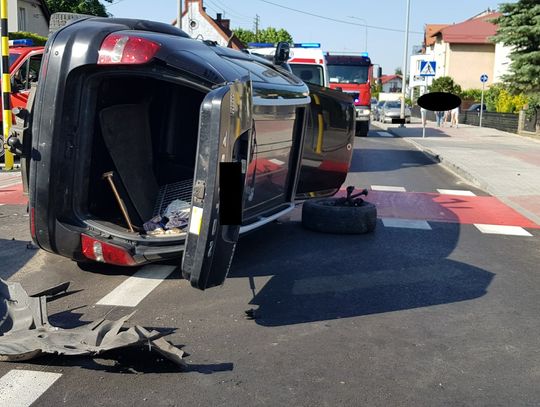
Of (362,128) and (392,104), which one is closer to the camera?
(362,128)

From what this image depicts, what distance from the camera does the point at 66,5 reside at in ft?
159

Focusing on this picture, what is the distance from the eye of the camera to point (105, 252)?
18.0 ft

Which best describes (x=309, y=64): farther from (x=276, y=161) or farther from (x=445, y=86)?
(x=276, y=161)

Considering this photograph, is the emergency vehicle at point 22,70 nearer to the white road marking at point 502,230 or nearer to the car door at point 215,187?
the white road marking at point 502,230

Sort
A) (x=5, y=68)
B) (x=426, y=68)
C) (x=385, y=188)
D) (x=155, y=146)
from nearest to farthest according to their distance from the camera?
(x=155, y=146) < (x=426, y=68) < (x=5, y=68) < (x=385, y=188)

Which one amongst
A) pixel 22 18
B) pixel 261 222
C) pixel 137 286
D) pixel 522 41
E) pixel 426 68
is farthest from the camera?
pixel 22 18

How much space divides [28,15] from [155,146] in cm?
4340

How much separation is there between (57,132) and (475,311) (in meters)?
3.59

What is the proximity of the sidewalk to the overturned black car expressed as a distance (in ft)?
16.1

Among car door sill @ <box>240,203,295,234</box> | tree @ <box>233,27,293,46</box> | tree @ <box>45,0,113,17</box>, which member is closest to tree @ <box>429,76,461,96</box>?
car door sill @ <box>240,203,295,234</box>

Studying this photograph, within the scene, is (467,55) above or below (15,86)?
above

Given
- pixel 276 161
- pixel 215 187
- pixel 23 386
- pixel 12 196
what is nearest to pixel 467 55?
pixel 12 196

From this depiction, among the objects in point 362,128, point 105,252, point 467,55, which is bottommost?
point 105,252

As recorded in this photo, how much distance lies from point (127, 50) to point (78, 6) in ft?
149
